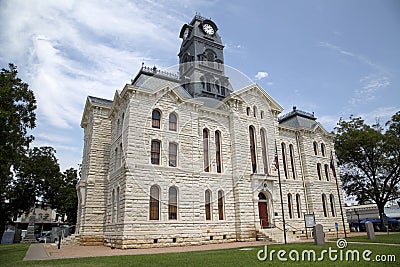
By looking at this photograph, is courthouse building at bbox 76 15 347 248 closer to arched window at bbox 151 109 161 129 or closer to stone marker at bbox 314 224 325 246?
arched window at bbox 151 109 161 129

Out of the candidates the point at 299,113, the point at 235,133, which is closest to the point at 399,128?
the point at 299,113

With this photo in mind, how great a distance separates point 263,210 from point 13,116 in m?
21.1

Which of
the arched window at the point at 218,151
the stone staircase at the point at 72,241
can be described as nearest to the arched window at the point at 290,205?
the arched window at the point at 218,151

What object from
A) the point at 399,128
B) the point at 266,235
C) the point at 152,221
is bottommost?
the point at 266,235

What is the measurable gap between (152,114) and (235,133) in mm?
7950

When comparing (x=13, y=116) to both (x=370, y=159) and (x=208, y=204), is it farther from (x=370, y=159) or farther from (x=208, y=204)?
(x=370, y=159)

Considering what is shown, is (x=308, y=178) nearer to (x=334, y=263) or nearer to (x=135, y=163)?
(x=135, y=163)

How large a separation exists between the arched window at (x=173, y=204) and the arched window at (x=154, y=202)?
94 centimetres

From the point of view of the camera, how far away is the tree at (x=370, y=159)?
3403cm

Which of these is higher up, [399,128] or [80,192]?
[399,128]

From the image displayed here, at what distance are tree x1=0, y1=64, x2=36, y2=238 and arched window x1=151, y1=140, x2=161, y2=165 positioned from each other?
8499 millimetres

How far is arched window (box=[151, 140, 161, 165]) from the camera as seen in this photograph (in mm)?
21737

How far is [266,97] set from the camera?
27766mm

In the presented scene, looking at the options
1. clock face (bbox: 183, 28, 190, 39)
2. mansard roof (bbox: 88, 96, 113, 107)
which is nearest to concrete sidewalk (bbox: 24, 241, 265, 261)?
mansard roof (bbox: 88, 96, 113, 107)
